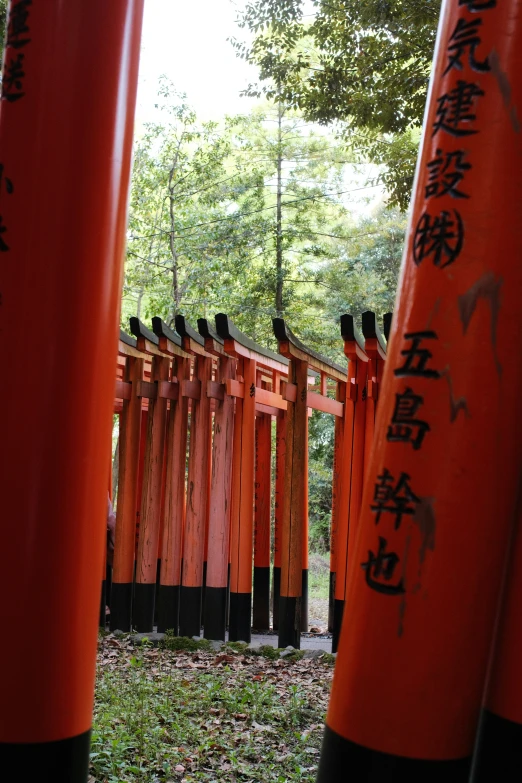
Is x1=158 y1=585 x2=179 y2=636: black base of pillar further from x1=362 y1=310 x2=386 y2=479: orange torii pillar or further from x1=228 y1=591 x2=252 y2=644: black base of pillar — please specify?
x1=362 y1=310 x2=386 y2=479: orange torii pillar

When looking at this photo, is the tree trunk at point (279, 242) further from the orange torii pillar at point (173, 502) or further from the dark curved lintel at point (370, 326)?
the dark curved lintel at point (370, 326)

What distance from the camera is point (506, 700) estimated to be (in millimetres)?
1637

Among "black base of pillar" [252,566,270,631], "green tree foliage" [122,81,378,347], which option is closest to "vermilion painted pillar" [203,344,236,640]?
"black base of pillar" [252,566,270,631]

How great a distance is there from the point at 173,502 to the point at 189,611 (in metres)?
0.96

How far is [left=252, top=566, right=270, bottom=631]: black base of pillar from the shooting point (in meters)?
8.67

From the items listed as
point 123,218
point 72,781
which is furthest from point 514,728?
point 123,218

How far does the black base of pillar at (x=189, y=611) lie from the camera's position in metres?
7.11

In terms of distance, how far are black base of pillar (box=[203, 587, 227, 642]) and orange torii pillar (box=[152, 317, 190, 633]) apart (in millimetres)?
374

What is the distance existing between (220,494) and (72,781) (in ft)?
16.8

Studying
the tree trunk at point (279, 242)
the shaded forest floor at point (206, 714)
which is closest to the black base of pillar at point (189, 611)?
the shaded forest floor at point (206, 714)

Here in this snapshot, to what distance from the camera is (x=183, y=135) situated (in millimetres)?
17047

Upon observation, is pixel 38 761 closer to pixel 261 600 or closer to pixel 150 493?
pixel 150 493

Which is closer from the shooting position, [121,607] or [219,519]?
[219,519]

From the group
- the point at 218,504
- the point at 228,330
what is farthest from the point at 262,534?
the point at 228,330
